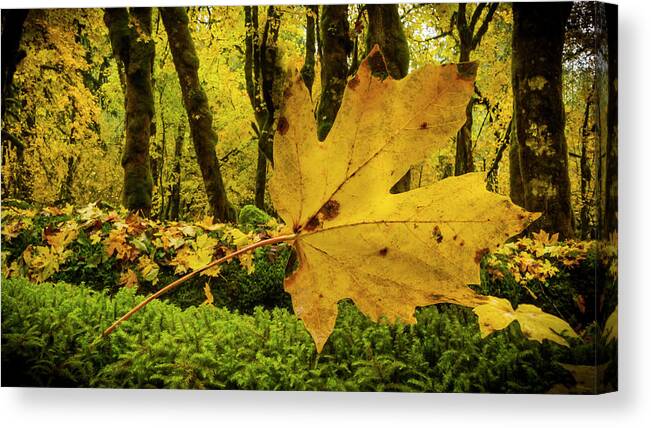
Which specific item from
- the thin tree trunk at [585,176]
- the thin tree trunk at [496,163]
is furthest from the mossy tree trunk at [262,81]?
the thin tree trunk at [585,176]

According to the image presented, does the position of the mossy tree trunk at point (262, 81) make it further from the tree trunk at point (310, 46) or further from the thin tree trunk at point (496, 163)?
the thin tree trunk at point (496, 163)

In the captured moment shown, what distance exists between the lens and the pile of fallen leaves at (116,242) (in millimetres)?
2223

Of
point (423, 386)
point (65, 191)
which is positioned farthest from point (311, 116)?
point (65, 191)

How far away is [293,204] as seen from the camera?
1286 mm

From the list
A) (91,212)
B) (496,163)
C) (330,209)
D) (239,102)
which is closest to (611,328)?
(496,163)

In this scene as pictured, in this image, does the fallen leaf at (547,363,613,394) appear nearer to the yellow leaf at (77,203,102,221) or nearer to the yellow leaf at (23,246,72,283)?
the yellow leaf at (77,203,102,221)

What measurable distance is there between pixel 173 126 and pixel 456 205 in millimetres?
1198

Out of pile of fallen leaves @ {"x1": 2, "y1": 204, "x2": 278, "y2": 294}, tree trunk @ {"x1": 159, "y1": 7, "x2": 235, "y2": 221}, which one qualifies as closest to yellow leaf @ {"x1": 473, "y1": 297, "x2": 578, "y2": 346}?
pile of fallen leaves @ {"x1": 2, "y1": 204, "x2": 278, "y2": 294}

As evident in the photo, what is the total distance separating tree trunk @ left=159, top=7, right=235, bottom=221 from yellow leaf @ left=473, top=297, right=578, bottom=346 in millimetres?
907

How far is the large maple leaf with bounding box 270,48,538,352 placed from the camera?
128 cm

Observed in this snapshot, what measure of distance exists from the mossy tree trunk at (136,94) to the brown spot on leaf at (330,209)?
1.15 m

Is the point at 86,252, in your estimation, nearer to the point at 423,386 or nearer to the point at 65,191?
the point at 65,191

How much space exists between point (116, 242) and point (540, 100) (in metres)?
1.51

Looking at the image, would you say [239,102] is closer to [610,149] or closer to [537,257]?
[537,257]
